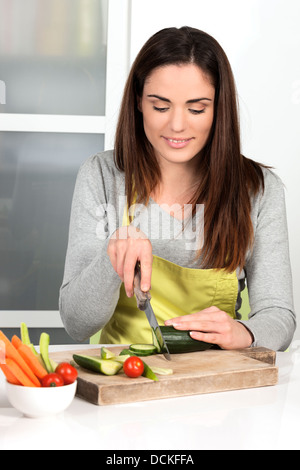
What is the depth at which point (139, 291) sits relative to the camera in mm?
1401

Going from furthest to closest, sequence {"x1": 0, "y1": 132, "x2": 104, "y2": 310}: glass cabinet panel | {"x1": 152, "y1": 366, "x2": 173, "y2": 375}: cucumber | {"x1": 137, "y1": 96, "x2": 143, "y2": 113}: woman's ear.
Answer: {"x1": 0, "y1": 132, "x2": 104, "y2": 310}: glass cabinet panel, {"x1": 137, "y1": 96, "x2": 143, "y2": 113}: woman's ear, {"x1": 152, "y1": 366, "x2": 173, "y2": 375}: cucumber

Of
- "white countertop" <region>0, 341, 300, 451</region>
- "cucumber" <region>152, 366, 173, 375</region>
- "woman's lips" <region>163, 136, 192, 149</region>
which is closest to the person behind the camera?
"white countertop" <region>0, 341, 300, 451</region>

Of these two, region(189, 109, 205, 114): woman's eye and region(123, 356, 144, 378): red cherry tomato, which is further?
region(189, 109, 205, 114): woman's eye

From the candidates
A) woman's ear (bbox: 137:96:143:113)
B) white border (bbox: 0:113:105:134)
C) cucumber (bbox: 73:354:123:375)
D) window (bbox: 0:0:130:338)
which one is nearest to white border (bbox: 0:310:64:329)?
window (bbox: 0:0:130:338)

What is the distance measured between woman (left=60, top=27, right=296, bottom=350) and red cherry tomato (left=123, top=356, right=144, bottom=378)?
15.7 inches

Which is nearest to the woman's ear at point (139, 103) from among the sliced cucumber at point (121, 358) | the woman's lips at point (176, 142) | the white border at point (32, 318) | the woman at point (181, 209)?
the woman at point (181, 209)

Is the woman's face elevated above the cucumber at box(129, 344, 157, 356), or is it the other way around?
the woman's face

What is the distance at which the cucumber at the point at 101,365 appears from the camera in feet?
4.06

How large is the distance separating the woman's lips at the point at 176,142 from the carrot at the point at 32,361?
0.82 metres

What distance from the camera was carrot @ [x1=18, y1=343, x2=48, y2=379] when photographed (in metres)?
1.09

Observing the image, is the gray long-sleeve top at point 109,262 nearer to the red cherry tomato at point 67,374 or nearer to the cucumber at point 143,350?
the cucumber at point 143,350

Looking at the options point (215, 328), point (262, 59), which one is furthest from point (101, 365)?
point (262, 59)

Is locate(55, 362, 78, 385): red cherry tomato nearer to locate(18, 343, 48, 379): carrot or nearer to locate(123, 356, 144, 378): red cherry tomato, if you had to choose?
locate(18, 343, 48, 379): carrot

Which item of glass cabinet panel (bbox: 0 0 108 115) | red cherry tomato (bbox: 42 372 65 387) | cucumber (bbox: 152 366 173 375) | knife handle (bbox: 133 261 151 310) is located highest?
glass cabinet panel (bbox: 0 0 108 115)
